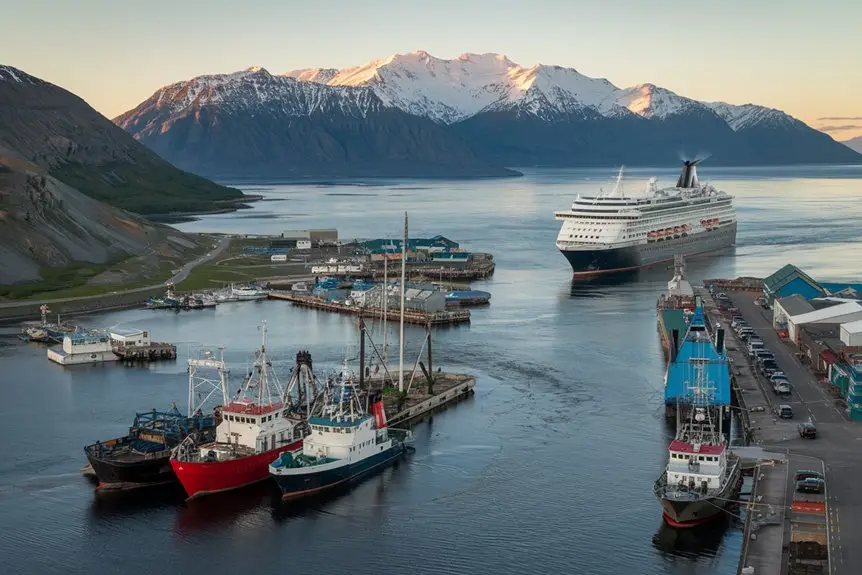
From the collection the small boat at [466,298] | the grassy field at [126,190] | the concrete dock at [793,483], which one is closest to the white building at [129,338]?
the small boat at [466,298]

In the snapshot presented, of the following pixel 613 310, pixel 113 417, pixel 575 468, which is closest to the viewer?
pixel 575 468

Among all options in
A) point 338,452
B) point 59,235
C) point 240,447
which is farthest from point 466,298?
point 240,447

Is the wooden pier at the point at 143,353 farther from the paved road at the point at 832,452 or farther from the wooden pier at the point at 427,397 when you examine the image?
the paved road at the point at 832,452

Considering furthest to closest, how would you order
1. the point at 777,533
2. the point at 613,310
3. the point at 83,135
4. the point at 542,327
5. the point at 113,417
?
the point at 83,135, the point at 613,310, the point at 542,327, the point at 113,417, the point at 777,533

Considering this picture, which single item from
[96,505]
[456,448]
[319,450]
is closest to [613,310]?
[456,448]

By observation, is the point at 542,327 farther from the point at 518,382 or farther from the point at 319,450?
the point at 319,450
